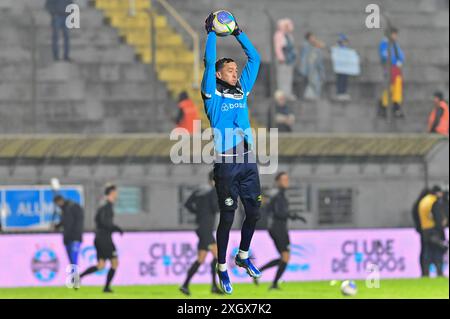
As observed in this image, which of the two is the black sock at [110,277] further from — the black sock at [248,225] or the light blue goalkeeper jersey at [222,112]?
the light blue goalkeeper jersey at [222,112]

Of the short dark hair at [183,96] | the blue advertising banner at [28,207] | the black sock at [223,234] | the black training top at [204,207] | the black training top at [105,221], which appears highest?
the black sock at [223,234]

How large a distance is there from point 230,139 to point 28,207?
20.1m

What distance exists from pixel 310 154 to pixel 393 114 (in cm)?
290

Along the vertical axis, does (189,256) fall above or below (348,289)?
below

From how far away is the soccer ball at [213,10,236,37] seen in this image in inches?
362

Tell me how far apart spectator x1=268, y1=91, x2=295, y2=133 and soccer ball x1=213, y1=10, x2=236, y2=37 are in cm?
2119

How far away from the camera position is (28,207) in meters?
28.8

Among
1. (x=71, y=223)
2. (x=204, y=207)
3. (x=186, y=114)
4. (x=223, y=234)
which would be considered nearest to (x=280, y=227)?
(x=204, y=207)

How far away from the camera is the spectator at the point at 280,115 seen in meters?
30.5

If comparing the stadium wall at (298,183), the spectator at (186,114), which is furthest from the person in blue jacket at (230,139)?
the spectator at (186,114)

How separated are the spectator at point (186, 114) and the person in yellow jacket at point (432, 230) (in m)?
5.22

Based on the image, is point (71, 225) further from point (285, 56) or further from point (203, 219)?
point (285, 56)

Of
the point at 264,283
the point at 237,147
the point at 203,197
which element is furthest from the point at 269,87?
the point at 237,147

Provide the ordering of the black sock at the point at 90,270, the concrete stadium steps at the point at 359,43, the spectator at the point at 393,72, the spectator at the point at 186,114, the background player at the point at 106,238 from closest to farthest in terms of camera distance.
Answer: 1. the background player at the point at 106,238
2. the black sock at the point at 90,270
3. the spectator at the point at 186,114
4. the spectator at the point at 393,72
5. the concrete stadium steps at the point at 359,43
